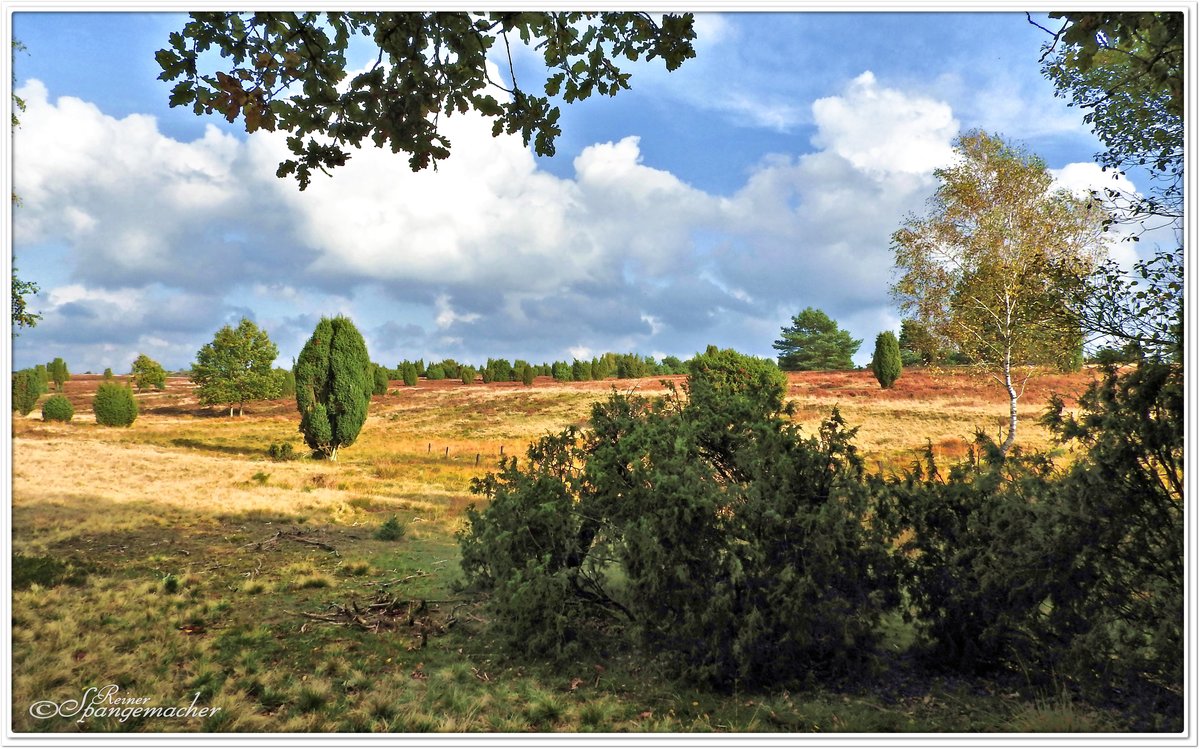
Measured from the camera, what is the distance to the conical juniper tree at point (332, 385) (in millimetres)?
18594

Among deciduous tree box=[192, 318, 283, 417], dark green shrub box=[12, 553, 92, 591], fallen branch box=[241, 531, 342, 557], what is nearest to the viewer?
dark green shrub box=[12, 553, 92, 591]

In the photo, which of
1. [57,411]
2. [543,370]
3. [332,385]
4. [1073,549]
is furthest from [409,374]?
[1073,549]

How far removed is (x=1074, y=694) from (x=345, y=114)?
534cm

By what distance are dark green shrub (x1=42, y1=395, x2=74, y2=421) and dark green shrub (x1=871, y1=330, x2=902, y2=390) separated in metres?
33.1

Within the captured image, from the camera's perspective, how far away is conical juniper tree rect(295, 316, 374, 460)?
61.0ft

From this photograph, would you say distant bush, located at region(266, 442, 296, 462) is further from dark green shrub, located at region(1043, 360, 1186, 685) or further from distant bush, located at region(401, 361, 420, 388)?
distant bush, located at region(401, 361, 420, 388)

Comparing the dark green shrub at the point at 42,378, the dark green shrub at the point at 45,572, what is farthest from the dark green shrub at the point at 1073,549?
the dark green shrub at the point at 42,378

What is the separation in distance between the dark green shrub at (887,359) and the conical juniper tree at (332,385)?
19.8 meters

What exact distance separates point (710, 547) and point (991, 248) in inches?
517

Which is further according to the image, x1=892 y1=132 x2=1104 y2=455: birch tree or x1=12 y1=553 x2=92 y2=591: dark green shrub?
x1=892 y1=132 x2=1104 y2=455: birch tree

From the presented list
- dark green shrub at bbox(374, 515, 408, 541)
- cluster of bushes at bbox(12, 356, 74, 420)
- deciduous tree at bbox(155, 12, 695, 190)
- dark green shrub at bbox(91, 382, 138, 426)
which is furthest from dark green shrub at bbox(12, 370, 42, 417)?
deciduous tree at bbox(155, 12, 695, 190)

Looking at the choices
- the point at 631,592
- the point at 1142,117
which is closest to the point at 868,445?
the point at 1142,117

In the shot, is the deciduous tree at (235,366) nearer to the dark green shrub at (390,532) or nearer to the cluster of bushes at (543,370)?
the cluster of bushes at (543,370)
